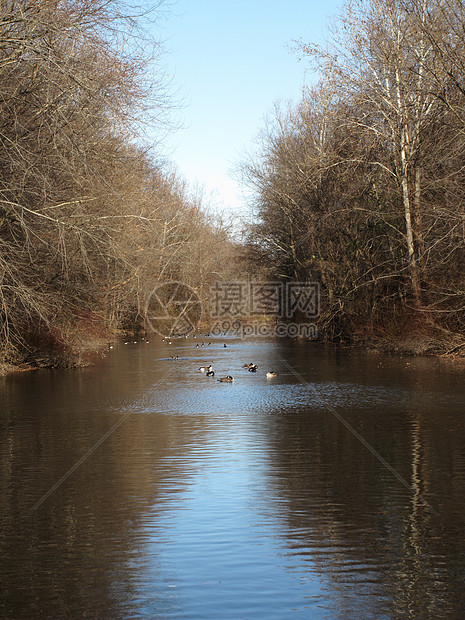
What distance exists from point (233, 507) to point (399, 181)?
23067mm

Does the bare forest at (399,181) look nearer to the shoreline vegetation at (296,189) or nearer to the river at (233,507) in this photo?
the shoreline vegetation at (296,189)

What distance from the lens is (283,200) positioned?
44406 millimetres

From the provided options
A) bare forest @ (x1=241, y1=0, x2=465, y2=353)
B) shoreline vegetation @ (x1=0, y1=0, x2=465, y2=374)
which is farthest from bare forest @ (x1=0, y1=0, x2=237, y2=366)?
bare forest @ (x1=241, y1=0, x2=465, y2=353)

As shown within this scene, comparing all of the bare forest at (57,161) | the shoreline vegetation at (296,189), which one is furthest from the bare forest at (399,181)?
the bare forest at (57,161)

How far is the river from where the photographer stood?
5.45 meters

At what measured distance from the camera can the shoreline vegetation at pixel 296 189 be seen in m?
16.6

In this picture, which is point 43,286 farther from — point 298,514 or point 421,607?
point 421,607

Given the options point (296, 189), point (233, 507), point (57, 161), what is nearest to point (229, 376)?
point (57, 161)

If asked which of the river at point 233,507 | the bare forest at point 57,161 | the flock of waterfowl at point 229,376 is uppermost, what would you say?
the bare forest at point 57,161

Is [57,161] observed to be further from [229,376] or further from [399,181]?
[399,181]

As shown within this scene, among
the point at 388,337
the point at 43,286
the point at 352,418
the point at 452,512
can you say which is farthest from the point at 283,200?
the point at 452,512

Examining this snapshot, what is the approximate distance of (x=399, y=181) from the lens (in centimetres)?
2912

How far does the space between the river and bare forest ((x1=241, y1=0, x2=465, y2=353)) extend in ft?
30.2

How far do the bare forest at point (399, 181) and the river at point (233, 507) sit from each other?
9.21 metres
